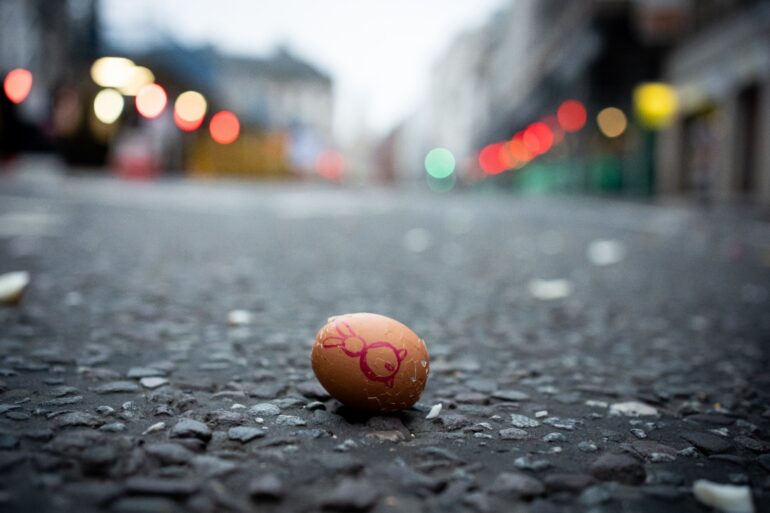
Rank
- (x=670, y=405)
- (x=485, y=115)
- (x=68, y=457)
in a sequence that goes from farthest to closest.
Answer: (x=485, y=115)
(x=670, y=405)
(x=68, y=457)

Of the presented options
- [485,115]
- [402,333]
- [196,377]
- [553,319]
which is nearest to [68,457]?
[196,377]

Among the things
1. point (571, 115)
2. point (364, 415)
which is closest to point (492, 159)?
point (571, 115)

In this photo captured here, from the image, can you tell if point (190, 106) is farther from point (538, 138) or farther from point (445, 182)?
point (445, 182)

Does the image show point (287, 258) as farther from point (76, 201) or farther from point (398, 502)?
point (76, 201)

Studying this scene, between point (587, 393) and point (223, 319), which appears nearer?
point (587, 393)

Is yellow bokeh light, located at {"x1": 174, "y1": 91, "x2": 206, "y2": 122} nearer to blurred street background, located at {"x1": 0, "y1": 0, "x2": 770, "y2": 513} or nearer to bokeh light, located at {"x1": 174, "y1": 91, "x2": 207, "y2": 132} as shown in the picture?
bokeh light, located at {"x1": 174, "y1": 91, "x2": 207, "y2": 132}
